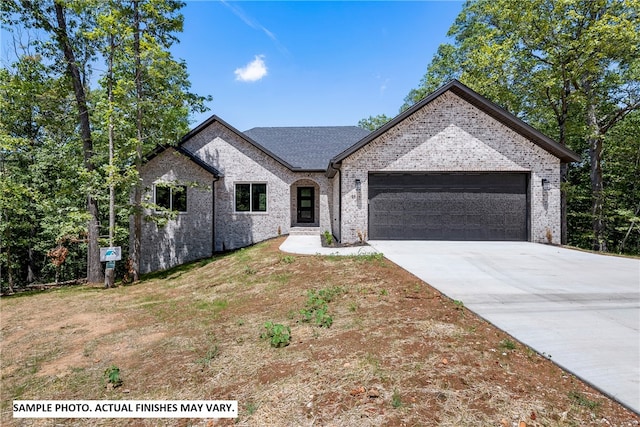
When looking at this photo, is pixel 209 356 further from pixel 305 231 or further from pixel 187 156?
pixel 187 156

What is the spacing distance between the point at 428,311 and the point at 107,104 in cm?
1275

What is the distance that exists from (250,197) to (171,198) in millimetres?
3954

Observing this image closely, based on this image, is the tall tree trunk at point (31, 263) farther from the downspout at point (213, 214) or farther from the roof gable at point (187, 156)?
the downspout at point (213, 214)

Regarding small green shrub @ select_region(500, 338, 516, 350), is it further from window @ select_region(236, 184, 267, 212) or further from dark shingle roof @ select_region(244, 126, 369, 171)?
window @ select_region(236, 184, 267, 212)

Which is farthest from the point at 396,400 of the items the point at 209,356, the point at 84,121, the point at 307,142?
the point at 307,142

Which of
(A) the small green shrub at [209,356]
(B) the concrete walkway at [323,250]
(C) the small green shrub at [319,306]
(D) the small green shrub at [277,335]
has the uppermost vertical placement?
(B) the concrete walkway at [323,250]

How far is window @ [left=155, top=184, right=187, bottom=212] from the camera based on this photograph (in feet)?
47.8

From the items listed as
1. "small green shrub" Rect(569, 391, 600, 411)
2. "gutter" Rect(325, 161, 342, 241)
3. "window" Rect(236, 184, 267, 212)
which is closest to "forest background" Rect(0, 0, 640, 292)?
"window" Rect(236, 184, 267, 212)

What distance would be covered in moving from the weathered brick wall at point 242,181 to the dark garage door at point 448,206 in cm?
434

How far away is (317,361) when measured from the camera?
3582 mm

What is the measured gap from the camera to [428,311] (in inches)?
187

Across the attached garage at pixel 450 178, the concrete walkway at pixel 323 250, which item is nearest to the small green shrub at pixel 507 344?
the concrete walkway at pixel 323 250

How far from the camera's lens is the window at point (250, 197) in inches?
617

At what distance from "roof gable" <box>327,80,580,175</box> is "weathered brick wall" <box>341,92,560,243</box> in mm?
182
